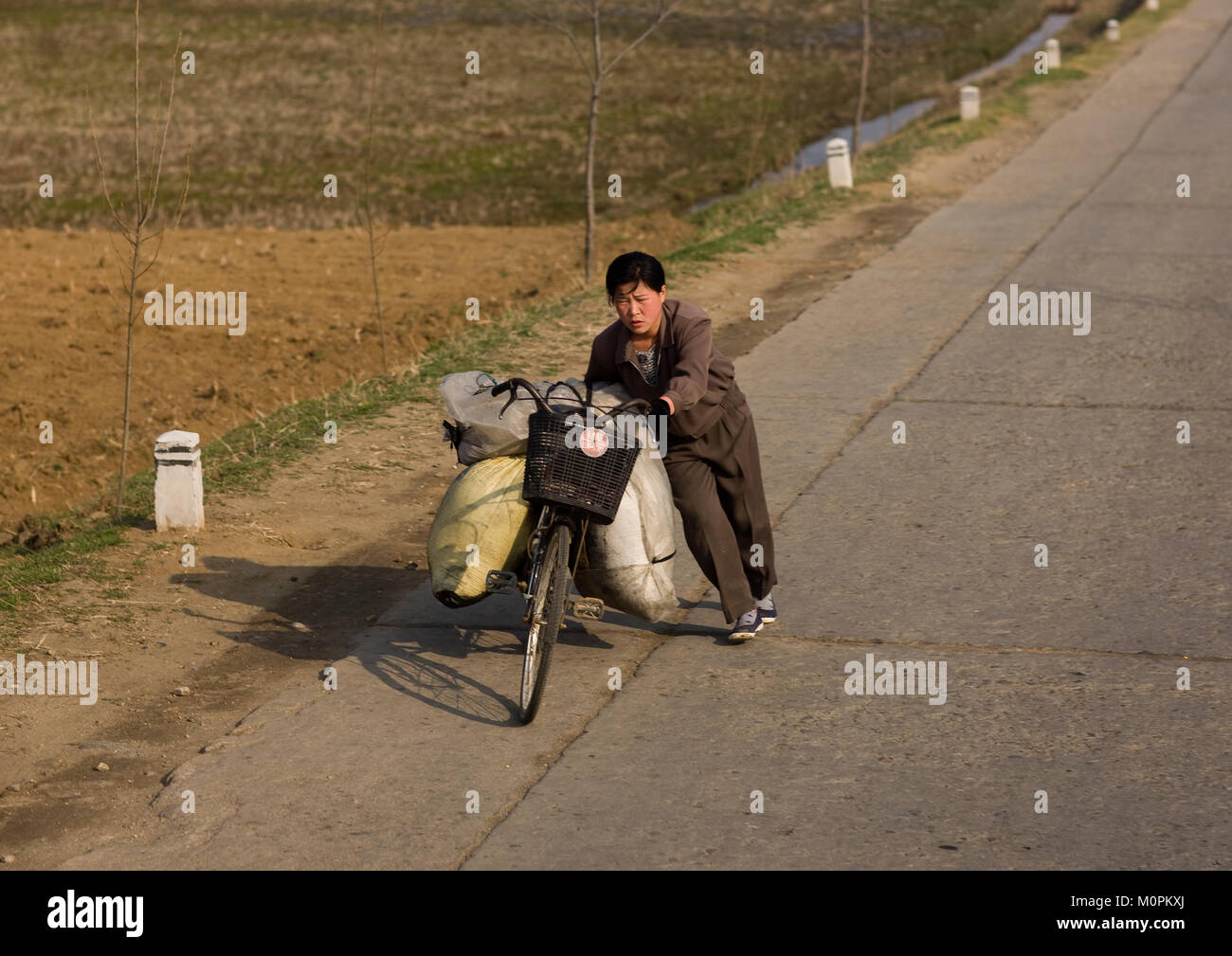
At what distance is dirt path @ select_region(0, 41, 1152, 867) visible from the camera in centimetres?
571

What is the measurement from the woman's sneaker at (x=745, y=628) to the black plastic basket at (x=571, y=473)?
104cm

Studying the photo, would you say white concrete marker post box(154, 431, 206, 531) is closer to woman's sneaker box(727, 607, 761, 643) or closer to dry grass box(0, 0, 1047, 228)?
woman's sneaker box(727, 607, 761, 643)

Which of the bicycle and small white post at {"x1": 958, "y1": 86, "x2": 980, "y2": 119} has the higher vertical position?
small white post at {"x1": 958, "y1": 86, "x2": 980, "y2": 119}

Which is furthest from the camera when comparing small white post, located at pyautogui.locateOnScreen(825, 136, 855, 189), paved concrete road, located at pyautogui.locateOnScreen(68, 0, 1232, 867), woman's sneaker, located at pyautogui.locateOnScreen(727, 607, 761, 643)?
small white post, located at pyautogui.locateOnScreen(825, 136, 855, 189)

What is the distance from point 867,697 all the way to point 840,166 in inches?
527

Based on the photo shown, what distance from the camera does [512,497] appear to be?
646 cm

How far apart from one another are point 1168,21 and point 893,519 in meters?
35.5

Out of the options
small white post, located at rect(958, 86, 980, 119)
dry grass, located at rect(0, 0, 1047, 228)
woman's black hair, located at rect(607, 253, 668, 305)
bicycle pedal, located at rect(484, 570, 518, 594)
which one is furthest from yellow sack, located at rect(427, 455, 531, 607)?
small white post, located at rect(958, 86, 980, 119)

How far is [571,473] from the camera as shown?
19.7ft

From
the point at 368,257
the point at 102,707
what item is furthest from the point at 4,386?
the point at 102,707

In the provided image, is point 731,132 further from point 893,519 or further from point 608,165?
point 893,519

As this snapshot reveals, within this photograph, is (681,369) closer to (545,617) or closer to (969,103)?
(545,617)

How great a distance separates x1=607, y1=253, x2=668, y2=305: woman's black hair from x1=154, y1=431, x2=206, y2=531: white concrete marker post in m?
2.98

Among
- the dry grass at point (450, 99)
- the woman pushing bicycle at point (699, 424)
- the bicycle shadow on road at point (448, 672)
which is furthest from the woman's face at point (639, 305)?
the dry grass at point (450, 99)
